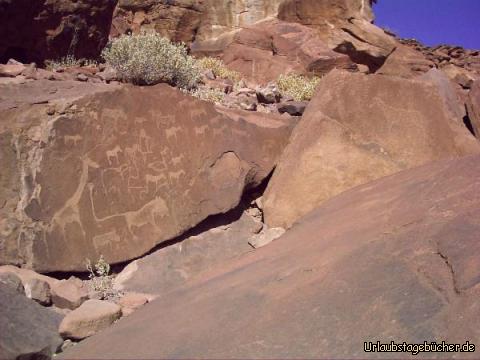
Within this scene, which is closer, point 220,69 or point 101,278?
point 101,278

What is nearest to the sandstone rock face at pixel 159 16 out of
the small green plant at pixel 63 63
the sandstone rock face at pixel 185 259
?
the small green plant at pixel 63 63

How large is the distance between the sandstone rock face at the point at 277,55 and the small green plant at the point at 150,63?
2.46 meters

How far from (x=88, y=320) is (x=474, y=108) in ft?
13.7

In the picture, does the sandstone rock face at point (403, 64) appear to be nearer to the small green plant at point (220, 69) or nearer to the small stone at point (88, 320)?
the small green plant at point (220, 69)

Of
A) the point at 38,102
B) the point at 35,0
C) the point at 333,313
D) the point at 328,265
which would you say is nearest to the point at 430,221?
the point at 328,265

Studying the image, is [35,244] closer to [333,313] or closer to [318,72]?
[333,313]

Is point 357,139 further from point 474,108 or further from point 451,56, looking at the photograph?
point 451,56

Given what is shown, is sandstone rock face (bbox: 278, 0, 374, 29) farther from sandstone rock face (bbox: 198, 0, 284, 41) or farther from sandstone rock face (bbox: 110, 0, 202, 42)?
sandstone rock face (bbox: 110, 0, 202, 42)

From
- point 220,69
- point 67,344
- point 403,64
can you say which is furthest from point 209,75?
point 403,64

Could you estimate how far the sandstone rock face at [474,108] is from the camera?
16.1ft

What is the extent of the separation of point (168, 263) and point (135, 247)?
243 mm

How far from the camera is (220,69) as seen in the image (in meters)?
8.28

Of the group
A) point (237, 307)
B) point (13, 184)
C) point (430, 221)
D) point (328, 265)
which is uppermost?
point (430, 221)

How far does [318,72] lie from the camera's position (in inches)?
342
